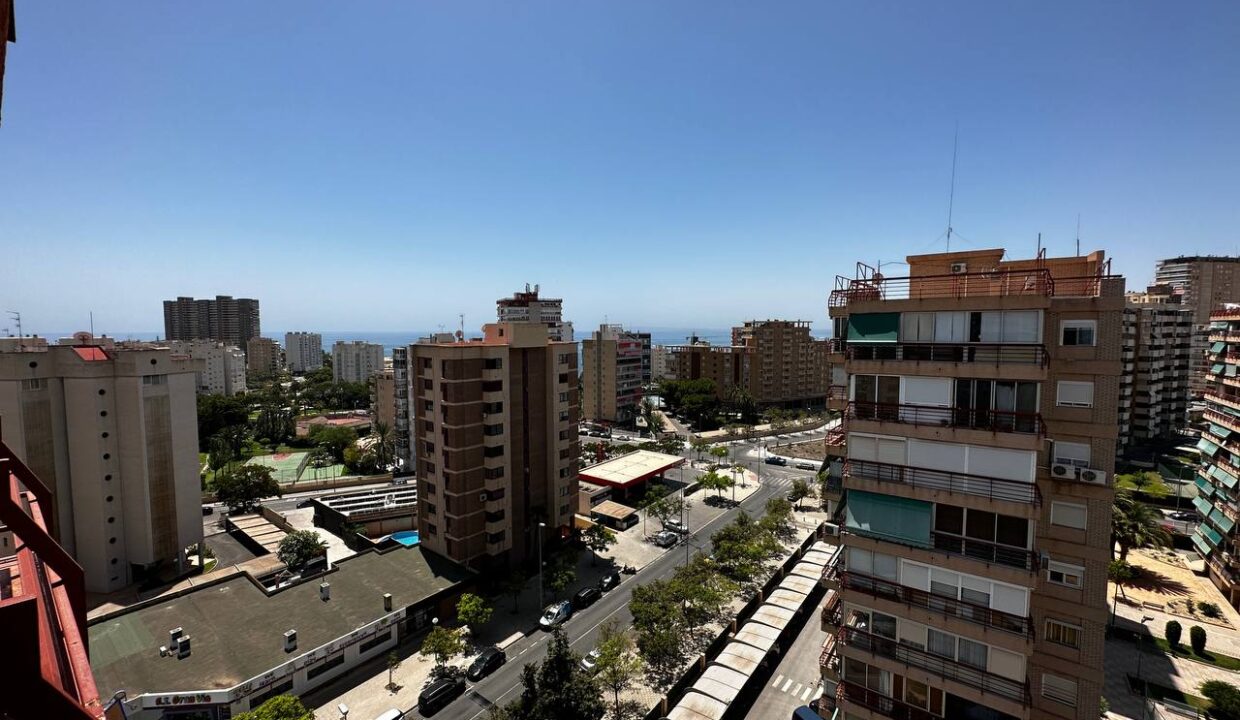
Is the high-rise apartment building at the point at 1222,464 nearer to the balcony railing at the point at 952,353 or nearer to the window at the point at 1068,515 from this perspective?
the window at the point at 1068,515

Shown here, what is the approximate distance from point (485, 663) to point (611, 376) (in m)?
77.6

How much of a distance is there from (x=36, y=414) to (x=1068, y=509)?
187ft

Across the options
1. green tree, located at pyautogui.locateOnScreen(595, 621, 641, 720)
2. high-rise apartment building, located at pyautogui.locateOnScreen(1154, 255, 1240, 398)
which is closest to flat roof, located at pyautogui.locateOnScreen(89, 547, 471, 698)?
green tree, located at pyautogui.locateOnScreen(595, 621, 641, 720)

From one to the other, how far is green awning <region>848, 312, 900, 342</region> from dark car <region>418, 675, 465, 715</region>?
2719 cm

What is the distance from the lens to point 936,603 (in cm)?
1395

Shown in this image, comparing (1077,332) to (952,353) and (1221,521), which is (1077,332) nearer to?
(952,353)

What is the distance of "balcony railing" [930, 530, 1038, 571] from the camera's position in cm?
1298

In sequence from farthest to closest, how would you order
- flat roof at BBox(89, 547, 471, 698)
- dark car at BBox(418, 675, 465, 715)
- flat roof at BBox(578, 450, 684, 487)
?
1. flat roof at BBox(578, 450, 684, 487)
2. dark car at BBox(418, 675, 465, 715)
3. flat roof at BBox(89, 547, 471, 698)

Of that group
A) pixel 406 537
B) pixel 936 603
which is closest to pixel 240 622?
pixel 406 537

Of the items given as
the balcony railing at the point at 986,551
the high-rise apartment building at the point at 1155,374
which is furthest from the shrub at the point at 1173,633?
the high-rise apartment building at the point at 1155,374

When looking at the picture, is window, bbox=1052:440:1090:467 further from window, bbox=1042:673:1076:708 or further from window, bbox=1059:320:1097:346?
window, bbox=1042:673:1076:708

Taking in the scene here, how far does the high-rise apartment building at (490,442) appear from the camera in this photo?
Answer: 37469mm

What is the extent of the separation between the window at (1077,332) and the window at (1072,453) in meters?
2.63

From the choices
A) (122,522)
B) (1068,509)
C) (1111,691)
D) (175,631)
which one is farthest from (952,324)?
(122,522)
